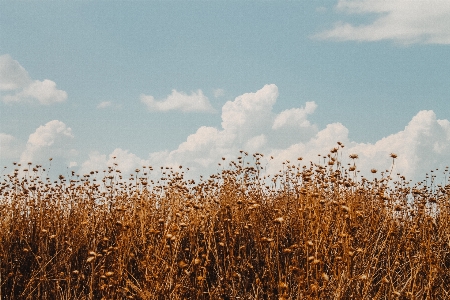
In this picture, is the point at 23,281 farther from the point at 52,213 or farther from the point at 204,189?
the point at 204,189

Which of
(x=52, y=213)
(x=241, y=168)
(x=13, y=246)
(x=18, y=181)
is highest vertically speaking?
(x=241, y=168)

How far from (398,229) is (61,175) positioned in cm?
503

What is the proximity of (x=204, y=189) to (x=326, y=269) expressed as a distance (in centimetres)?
267

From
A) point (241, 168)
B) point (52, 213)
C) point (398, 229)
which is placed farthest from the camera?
point (241, 168)

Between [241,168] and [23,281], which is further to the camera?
[241,168]

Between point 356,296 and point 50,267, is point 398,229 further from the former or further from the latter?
point 50,267

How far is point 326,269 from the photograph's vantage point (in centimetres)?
406

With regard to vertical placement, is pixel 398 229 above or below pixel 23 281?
above

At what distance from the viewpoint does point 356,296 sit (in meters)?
3.21

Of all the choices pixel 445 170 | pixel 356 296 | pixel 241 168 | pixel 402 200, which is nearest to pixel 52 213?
pixel 241 168

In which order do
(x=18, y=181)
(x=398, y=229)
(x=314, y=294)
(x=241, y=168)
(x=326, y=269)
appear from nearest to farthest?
1. (x=314, y=294)
2. (x=326, y=269)
3. (x=398, y=229)
4. (x=18, y=181)
5. (x=241, y=168)

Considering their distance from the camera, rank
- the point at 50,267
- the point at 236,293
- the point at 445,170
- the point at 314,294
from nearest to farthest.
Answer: the point at 314,294 → the point at 236,293 → the point at 50,267 → the point at 445,170

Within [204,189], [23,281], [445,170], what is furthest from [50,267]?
[445,170]

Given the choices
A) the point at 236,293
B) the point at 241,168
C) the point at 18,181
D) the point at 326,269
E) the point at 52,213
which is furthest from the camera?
the point at 241,168
